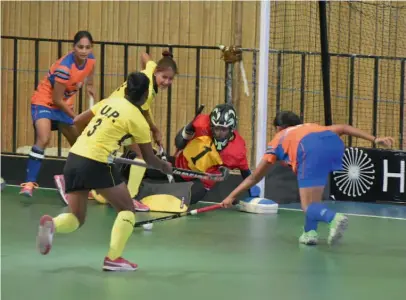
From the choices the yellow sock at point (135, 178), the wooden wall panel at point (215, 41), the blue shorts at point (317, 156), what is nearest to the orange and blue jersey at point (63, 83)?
the yellow sock at point (135, 178)

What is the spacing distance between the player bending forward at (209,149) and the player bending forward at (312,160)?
156 centimetres

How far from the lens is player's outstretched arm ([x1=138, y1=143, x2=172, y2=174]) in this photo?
19.7 ft

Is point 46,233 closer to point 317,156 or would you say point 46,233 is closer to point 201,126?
point 317,156

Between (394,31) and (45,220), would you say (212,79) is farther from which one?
(45,220)

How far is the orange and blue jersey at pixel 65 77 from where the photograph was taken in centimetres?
891

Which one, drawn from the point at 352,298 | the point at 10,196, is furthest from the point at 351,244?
the point at 10,196

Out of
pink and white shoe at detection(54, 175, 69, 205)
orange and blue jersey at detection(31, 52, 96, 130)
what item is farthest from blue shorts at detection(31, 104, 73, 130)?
pink and white shoe at detection(54, 175, 69, 205)

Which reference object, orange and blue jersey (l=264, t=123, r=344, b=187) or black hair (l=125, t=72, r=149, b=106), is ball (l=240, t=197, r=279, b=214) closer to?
orange and blue jersey (l=264, t=123, r=344, b=187)

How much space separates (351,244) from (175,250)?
54.2 inches

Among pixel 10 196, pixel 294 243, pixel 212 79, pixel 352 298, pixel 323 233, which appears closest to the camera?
pixel 352 298

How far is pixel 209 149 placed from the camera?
28.8 ft

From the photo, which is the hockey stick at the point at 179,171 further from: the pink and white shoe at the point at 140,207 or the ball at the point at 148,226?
the pink and white shoe at the point at 140,207

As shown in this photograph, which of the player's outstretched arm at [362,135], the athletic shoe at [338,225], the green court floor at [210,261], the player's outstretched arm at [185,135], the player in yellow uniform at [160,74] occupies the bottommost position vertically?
the green court floor at [210,261]

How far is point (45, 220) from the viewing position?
19.5 ft
